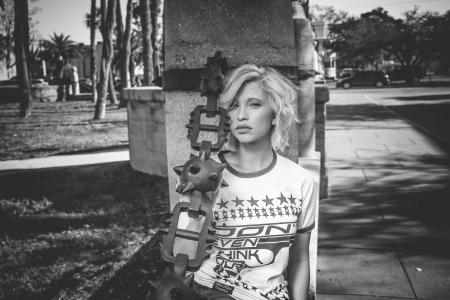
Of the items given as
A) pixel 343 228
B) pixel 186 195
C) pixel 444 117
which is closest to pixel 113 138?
pixel 343 228

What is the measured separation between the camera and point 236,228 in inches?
66.8

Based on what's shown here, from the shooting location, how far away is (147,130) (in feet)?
22.6

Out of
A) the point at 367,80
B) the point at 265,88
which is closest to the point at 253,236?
the point at 265,88

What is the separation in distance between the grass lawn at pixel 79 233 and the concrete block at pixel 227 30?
6.40 feet

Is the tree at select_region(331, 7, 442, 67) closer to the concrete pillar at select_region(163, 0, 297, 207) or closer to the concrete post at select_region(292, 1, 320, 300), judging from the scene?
the concrete post at select_region(292, 1, 320, 300)

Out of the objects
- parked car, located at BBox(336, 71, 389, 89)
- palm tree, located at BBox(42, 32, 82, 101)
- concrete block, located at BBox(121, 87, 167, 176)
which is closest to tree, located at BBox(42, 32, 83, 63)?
palm tree, located at BBox(42, 32, 82, 101)

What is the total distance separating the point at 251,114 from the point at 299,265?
2.45 ft

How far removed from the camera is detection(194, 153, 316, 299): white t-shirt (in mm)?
1688

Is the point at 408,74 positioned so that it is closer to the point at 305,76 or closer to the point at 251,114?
the point at 305,76

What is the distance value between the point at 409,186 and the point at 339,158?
95.1 inches

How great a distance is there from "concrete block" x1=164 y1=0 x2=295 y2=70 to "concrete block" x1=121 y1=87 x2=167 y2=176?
4.20m

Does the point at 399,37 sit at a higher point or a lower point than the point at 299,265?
higher

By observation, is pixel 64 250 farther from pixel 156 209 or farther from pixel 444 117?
pixel 444 117

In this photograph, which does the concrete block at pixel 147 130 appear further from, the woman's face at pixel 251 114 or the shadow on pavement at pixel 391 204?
the woman's face at pixel 251 114
